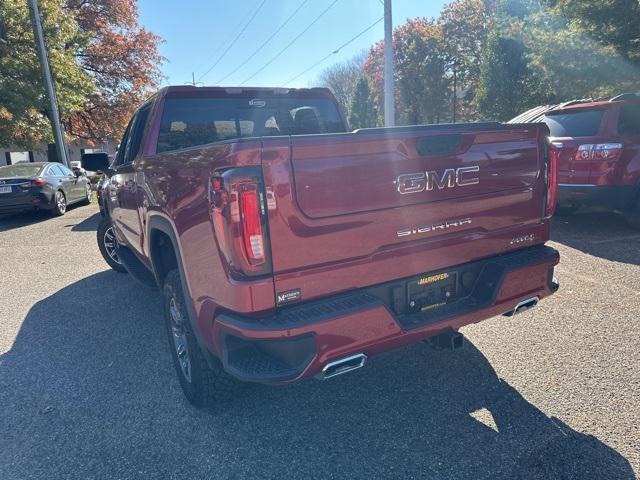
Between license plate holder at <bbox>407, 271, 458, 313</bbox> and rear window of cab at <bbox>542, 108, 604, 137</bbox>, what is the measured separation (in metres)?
5.15

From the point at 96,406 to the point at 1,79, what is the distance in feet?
52.4

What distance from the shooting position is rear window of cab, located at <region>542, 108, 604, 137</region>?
249 inches

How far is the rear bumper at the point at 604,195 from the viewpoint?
20.0 ft

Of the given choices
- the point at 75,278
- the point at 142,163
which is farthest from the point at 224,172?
the point at 75,278

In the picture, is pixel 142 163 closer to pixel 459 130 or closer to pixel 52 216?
pixel 459 130

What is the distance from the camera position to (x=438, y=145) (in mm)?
2350

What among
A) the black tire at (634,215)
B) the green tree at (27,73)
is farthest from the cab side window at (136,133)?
the green tree at (27,73)

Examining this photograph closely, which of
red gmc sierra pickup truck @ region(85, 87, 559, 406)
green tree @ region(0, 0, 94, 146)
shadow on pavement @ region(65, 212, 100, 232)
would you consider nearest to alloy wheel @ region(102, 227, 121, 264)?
red gmc sierra pickup truck @ region(85, 87, 559, 406)

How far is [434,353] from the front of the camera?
11.0ft

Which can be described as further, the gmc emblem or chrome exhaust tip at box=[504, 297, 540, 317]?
chrome exhaust tip at box=[504, 297, 540, 317]

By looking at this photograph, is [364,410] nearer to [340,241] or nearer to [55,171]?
[340,241]

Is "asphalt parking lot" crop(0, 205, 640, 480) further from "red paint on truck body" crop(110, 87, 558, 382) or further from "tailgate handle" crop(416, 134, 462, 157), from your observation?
"tailgate handle" crop(416, 134, 462, 157)

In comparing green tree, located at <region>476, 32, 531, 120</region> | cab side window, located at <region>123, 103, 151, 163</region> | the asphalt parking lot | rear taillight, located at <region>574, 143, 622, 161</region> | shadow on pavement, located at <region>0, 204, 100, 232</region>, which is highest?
green tree, located at <region>476, 32, 531, 120</region>

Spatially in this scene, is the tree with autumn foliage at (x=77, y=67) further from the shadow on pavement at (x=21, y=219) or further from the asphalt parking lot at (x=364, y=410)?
the asphalt parking lot at (x=364, y=410)
